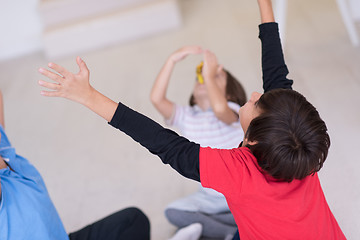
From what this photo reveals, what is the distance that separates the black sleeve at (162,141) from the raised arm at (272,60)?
1.06 ft

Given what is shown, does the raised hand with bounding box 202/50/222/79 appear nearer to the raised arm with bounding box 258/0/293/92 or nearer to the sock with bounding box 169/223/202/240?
the raised arm with bounding box 258/0/293/92

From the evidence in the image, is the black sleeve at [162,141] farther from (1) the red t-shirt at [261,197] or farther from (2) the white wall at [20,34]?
(2) the white wall at [20,34]

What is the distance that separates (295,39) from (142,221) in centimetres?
166

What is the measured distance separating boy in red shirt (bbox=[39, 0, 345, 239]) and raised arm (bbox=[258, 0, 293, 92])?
18 centimetres

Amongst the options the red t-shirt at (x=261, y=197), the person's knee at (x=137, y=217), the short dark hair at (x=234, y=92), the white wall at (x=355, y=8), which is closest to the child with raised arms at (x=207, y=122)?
the short dark hair at (x=234, y=92)

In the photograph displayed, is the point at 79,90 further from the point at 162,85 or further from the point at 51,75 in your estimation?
the point at 162,85

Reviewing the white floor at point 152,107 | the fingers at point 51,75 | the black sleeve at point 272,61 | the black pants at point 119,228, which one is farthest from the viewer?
the white floor at point 152,107

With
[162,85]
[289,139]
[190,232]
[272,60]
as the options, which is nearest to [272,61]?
[272,60]

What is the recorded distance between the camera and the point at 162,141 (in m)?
0.94

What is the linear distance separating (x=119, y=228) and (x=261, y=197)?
0.60 m

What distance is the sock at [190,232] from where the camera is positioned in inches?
58.2

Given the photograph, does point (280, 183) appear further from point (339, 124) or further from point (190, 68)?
point (190, 68)

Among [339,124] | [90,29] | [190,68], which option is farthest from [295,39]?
[90,29]

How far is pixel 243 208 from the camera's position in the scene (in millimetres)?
967
